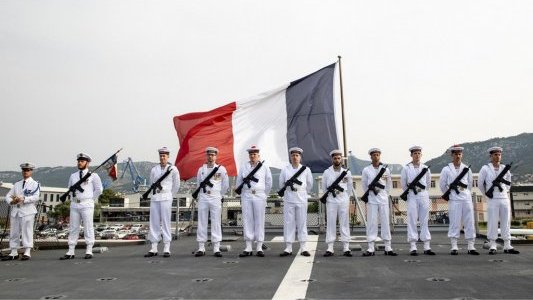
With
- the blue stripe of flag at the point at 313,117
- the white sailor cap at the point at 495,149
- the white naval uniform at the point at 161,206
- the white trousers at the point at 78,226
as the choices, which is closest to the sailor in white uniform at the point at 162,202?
the white naval uniform at the point at 161,206

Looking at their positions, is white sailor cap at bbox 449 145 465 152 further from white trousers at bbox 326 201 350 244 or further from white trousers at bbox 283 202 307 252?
white trousers at bbox 283 202 307 252

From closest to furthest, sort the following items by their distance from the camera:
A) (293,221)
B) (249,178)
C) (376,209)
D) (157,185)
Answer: (376,209)
(293,221)
(249,178)
(157,185)

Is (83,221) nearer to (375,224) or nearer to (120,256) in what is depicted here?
(120,256)

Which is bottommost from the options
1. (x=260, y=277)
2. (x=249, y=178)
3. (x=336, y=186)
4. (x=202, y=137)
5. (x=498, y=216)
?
(x=260, y=277)

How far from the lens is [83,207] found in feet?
25.4

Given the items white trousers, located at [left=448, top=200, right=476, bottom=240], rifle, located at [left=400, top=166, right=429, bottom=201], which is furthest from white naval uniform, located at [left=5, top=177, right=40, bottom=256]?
white trousers, located at [left=448, top=200, right=476, bottom=240]

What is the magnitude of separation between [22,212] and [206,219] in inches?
135

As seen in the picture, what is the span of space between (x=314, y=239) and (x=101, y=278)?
5380 millimetres

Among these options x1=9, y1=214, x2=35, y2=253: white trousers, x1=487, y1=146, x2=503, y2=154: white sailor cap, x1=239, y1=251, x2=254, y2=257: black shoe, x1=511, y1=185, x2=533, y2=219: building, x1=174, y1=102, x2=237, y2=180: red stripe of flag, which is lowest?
x1=511, y1=185, x2=533, y2=219: building

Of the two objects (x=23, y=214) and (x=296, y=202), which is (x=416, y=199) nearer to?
(x=296, y=202)

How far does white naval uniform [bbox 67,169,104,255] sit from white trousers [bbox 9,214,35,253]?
0.83m

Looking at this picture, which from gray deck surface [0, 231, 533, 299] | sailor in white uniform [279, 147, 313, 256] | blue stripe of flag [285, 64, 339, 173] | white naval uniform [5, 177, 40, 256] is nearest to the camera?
gray deck surface [0, 231, 533, 299]

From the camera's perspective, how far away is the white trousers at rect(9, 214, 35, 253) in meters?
7.75

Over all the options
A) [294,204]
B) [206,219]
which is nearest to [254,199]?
[294,204]
